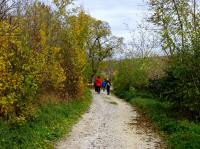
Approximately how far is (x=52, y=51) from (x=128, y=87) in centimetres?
2741

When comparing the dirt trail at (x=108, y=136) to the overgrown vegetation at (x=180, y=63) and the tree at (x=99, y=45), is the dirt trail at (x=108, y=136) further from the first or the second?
the tree at (x=99, y=45)

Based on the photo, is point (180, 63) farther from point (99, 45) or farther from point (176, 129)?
point (99, 45)

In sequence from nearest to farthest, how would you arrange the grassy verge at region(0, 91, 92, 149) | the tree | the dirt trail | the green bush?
the grassy verge at region(0, 91, 92, 149) < the green bush < the dirt trail < the tree

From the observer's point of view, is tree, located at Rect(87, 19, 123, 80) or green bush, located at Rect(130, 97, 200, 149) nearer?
green bush, located at Rect(130, 97, 200, 149)

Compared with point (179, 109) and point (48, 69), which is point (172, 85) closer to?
point (179, 109)

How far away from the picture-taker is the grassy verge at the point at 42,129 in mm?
13523

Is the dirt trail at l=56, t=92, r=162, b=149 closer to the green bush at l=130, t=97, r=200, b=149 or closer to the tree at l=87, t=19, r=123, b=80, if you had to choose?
the green bush at l=130, t=97, r=200, b=149

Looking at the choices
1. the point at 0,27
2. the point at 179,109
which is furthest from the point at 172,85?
the point at 0,27

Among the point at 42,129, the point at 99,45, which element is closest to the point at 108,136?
the point at 42,129

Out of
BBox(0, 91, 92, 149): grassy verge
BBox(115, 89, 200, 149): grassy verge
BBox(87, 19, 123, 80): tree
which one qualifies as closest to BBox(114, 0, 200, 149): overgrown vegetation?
BBox(115, 89, 200, 149): grassy verge

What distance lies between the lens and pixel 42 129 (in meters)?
16.4

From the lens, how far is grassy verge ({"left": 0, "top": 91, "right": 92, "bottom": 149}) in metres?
13.5

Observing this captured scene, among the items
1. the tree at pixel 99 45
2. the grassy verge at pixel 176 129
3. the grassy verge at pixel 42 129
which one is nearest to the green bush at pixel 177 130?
the grassy verge at pixel 176 129

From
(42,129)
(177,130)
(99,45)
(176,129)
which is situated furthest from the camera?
(99,45)
